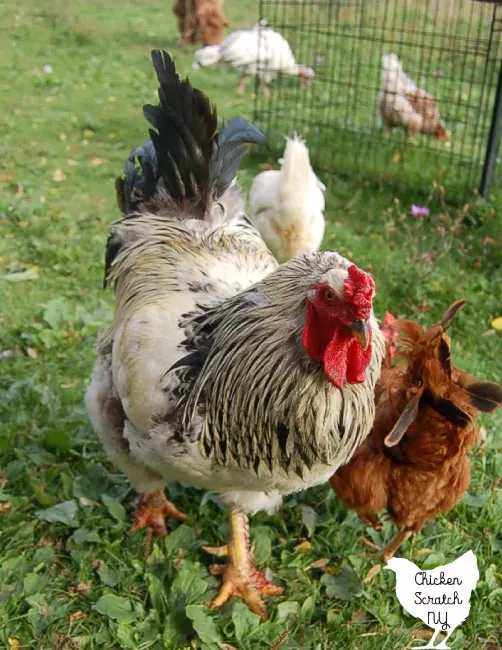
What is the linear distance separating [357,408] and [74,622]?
1378mm

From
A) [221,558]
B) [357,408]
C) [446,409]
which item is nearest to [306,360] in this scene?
[357,408]

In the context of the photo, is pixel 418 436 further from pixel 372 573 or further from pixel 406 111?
pixel 406 111

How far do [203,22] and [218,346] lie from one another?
441 inches

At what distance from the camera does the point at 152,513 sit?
2.83 m

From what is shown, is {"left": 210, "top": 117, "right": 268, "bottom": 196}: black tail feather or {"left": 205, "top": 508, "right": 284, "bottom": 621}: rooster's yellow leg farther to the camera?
{"left": 210, "top": 117, "right": 268, "bottom": 196}: black tail feather

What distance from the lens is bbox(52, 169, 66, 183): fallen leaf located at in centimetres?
620

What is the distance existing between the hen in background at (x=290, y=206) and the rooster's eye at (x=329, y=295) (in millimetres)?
2397

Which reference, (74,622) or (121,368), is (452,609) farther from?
(74,622)

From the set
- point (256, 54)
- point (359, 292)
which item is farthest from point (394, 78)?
point (359, 292)

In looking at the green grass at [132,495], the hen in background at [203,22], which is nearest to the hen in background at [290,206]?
the green grass at [132,495]

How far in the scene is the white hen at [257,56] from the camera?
8219 millimetres

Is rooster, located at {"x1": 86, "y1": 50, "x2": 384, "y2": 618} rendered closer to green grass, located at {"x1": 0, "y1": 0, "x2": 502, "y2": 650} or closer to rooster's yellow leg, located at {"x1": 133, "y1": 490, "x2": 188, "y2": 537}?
rooster's yellow leg, located at {"x1": 133, "y1": 490, "x2": 188, "y2": 537}

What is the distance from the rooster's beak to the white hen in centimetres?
692

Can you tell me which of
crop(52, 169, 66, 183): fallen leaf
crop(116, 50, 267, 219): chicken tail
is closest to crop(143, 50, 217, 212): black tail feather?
crop(116, 50, 267, 219): chicken tail
